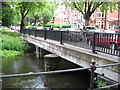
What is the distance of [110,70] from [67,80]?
399 cm

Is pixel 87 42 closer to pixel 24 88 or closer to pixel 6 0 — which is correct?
pixel 24 88

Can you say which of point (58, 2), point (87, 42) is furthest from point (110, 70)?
point (58, 2)

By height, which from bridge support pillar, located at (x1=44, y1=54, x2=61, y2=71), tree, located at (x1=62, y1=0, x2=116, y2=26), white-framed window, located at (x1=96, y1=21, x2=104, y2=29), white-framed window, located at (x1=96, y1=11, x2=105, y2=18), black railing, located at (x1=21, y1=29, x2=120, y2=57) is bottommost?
bridge support pillar, located at (x1=44, y1=54, x2=61, y2=71)

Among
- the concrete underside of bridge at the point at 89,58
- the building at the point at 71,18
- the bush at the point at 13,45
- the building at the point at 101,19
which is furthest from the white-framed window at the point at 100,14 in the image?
the concrete underside of bridge at the point at 89,58

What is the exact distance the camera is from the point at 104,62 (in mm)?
5375

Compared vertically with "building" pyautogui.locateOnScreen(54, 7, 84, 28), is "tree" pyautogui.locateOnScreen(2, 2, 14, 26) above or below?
below

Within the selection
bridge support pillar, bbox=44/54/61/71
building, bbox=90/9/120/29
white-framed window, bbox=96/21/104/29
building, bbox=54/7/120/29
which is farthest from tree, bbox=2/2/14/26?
white-framed window, bbox=96/21/104/29

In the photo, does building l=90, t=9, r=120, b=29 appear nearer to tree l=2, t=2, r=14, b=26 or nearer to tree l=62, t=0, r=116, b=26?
tree l=62, t=0, r=116, b=26

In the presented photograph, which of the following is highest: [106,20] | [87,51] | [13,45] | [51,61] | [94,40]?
[106,20]

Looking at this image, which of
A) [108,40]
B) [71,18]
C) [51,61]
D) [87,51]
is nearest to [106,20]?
[71,18]

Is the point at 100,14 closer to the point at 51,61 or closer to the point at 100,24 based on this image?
the point at 100,24

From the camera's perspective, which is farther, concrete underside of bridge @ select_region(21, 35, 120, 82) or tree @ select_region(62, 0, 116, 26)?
tree @ select_region(62, 0, 116, 26)

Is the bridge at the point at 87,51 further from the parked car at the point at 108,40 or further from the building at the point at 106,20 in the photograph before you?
the building at the point at 106,20

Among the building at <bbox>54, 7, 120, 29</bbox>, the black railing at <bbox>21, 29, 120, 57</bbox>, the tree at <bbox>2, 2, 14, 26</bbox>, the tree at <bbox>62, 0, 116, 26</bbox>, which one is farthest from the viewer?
the building at <bbox>54, 7, 120, 29</bbox>
